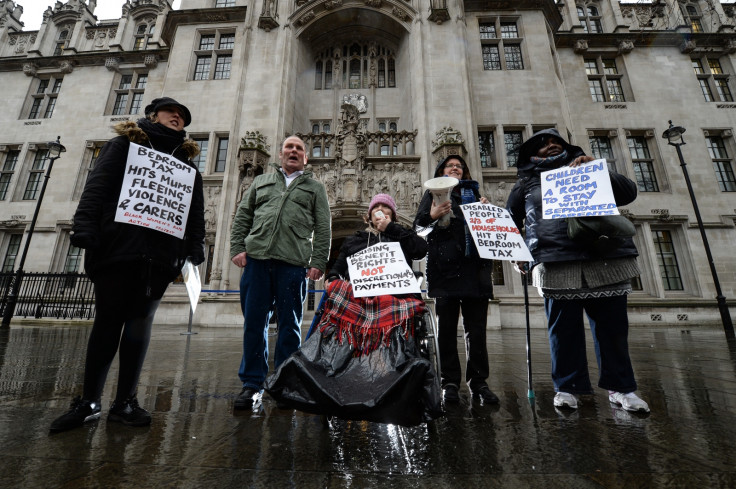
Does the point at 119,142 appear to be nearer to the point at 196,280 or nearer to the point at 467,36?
the point at 196,280

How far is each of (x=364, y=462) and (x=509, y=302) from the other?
405 inches

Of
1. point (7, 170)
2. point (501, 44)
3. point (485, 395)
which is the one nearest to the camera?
point (485, 395)

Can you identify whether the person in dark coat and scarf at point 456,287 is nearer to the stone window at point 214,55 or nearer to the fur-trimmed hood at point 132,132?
the fur-trimmed hood at point 132,132

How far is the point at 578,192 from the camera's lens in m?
2.45

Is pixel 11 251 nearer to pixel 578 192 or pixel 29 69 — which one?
pixel 29 69

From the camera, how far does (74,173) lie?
47.8ft

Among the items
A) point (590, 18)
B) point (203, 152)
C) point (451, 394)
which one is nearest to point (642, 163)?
point (590, 18)

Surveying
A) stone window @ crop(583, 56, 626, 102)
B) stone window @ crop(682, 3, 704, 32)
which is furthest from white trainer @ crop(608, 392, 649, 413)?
stone window @ crop(682, 3, 704, 32)

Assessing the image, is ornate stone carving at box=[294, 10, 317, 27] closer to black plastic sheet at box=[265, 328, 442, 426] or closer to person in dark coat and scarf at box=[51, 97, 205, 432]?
person in dark coat and scarf at box=[51, 97, 205, 432]

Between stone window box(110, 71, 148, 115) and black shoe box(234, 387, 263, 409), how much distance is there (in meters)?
18.0

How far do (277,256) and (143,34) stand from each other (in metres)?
21.9

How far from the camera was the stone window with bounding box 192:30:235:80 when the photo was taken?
14.0m

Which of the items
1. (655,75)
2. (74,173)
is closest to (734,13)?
(655,75)

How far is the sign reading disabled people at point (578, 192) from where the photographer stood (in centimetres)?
235
